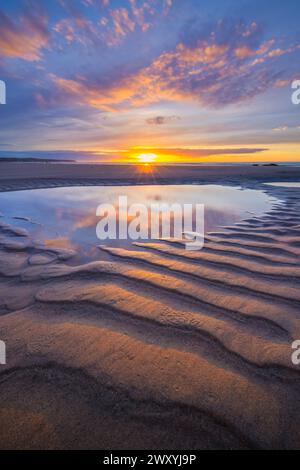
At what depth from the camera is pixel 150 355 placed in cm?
175

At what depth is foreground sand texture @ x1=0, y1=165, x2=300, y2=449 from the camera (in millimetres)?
1311

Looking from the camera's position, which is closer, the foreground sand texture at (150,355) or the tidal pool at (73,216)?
the foreground sand texture at (150,355)

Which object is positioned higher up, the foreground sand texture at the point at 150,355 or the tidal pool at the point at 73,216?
the tidal pool at the point at 73,216

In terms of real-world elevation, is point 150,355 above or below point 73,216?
below

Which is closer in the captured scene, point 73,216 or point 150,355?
point 150,355

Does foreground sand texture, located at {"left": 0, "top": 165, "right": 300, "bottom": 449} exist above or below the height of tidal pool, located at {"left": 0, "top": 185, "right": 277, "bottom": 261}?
below

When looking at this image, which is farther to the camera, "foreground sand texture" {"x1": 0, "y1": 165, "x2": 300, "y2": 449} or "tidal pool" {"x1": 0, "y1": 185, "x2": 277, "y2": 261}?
"tidal pool" {"x1": 0, "y1": 185, "x2": 277, "y2": 261}

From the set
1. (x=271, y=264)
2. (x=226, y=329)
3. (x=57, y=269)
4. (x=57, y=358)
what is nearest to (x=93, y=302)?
(x=57, y=358)

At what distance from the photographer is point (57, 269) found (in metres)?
3.01

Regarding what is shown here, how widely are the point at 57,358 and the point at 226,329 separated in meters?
1.20

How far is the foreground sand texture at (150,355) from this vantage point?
1311 millimetres
